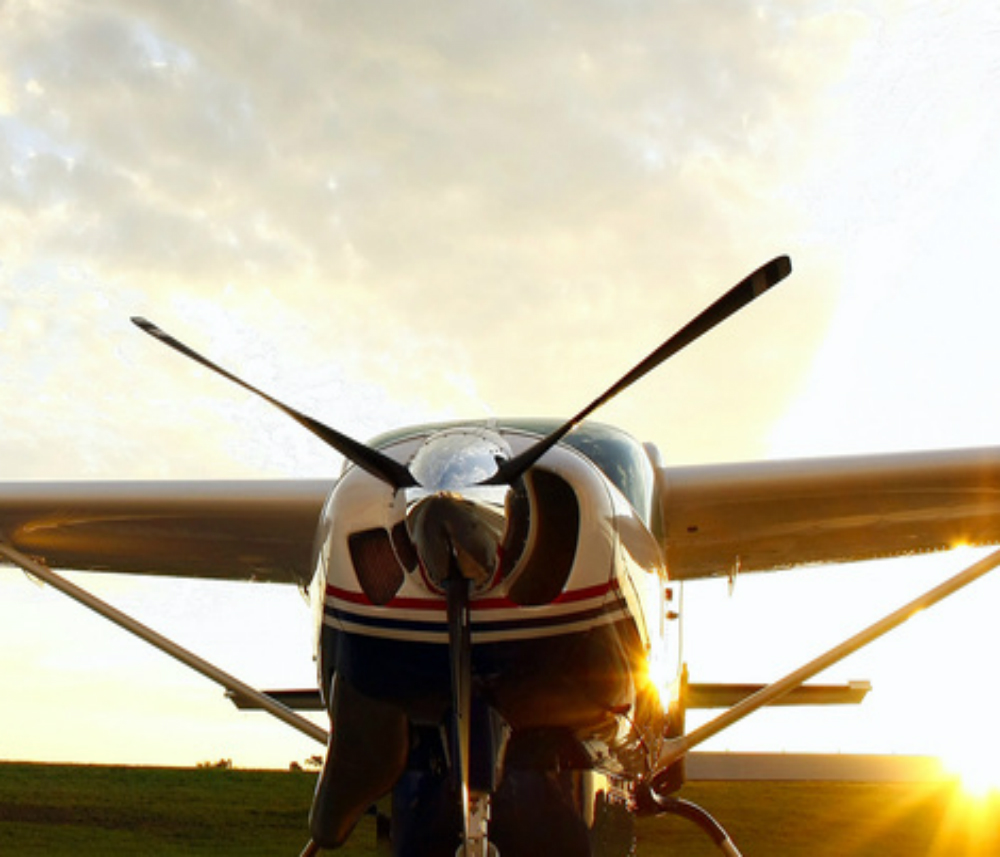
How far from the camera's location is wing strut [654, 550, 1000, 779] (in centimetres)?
648

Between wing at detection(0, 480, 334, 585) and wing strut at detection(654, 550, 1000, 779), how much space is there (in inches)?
100

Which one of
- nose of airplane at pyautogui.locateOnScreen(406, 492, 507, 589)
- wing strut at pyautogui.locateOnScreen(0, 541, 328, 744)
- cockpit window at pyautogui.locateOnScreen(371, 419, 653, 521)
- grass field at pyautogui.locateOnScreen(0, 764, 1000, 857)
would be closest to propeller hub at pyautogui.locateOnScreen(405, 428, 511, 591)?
nose of airplane at pyautogui.locateOnScreen(406, 492, 507, 589)

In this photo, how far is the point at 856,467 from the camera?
786cm

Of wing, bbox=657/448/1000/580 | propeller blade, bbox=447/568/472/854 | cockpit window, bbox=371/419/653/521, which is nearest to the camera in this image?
propeller blade, bbox=447/568/472/854

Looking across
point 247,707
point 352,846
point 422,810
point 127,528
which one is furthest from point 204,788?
point 422,810

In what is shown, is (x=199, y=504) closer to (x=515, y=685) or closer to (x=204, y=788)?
(x=515, y=685)

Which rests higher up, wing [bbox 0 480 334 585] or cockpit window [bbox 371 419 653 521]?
wing [bbox 0 480 334 585]

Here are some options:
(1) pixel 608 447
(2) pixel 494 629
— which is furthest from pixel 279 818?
(2) pixel 494 629

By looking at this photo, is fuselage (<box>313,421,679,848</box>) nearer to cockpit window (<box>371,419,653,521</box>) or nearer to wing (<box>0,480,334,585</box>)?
cockpit window (<box>371,419,653,521</box>)

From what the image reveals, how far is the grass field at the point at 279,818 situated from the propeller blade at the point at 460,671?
957 centimetres

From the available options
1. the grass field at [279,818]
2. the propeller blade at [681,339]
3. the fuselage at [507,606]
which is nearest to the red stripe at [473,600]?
the fuselage at [507,606]

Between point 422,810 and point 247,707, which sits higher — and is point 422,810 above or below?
below

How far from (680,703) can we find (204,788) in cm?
1655

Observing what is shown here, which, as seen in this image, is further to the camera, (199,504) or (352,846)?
(352,846)
